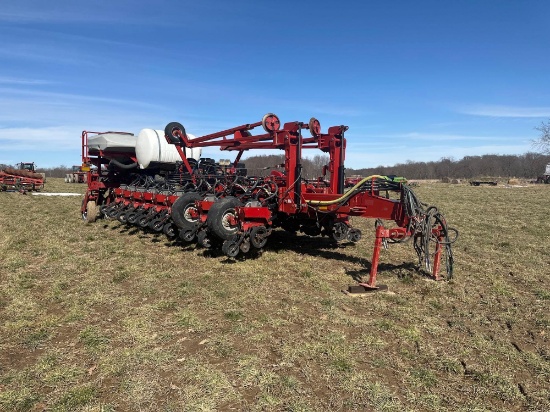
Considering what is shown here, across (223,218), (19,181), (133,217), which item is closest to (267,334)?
(223,218)

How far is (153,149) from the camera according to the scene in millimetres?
11758

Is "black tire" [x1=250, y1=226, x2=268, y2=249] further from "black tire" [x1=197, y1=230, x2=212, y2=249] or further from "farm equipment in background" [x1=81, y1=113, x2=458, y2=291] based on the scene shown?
"black tire" [x1=197, y1=230, x2=212, y2=249]

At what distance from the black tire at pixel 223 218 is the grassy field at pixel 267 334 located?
613mm

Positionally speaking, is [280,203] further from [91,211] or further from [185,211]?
[91,211]

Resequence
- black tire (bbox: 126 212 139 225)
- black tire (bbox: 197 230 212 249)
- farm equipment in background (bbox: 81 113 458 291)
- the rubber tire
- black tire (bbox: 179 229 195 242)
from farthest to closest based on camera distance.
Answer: the rubber tire → black tire (bbox: 126 212 139 225) → black tire (bbox: 179 229 195 242) → black tire (bbox: 197 230 212 249) → farm equipment in background (bbox: 81 113 458 291)

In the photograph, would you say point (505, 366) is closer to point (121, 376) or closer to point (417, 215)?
point (417, 215)

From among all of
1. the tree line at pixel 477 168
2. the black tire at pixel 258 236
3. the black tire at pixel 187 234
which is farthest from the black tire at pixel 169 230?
the tree line at pixel 477 168

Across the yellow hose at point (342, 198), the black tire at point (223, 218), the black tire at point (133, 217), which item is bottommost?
the black tire at point (133, 217)

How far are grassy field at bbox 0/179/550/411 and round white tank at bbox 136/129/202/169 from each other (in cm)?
465

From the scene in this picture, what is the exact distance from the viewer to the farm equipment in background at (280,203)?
20.3 feet

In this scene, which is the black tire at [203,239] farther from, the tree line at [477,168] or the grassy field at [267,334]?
the tree line at [477,168]

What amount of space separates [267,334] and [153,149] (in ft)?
29.1

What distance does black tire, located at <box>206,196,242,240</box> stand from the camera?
692 centimetres

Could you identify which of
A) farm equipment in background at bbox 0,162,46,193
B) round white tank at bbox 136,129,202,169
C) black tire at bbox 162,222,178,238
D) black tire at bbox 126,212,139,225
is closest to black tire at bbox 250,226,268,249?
black tire at bbox 162,222,178,238
